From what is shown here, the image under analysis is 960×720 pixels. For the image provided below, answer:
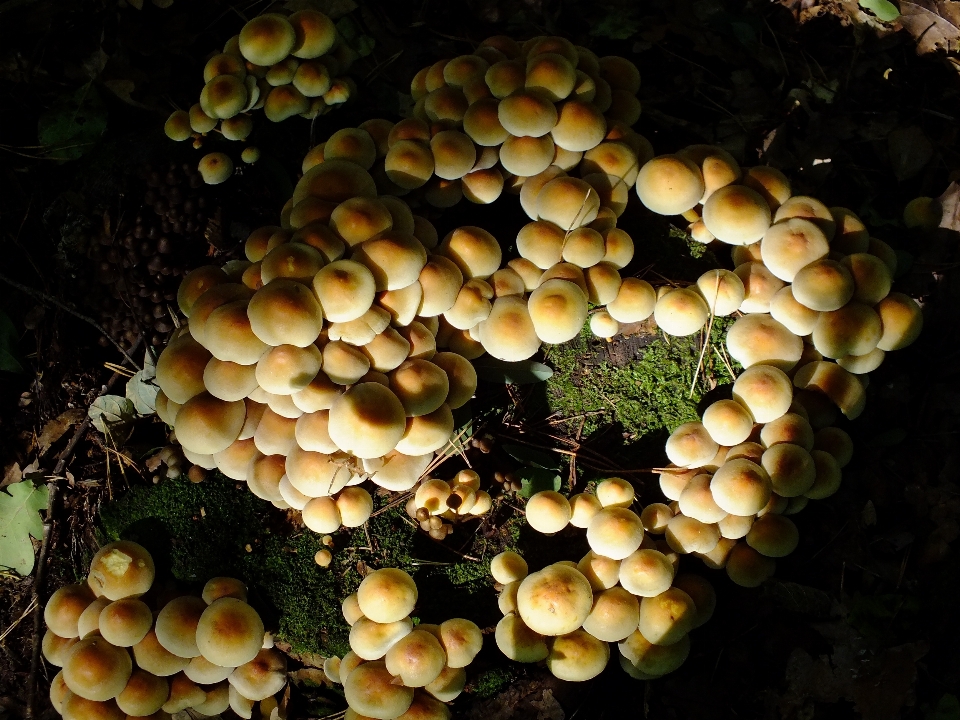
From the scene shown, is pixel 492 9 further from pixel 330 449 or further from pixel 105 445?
pixel 105 445

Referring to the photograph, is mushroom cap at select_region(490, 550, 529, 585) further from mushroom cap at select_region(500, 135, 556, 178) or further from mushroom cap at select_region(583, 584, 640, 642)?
mushroom cap at select_region(500, 135, 556, 178)

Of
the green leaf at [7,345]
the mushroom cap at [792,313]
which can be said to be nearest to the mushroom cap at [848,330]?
the mushroom cap at [792,313]

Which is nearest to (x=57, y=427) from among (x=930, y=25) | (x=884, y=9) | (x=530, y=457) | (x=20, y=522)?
(x=20, y=522)

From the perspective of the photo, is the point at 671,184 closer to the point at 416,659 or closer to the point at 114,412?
the point at 416,659

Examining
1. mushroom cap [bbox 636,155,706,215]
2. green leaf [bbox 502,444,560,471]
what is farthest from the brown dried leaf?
green leaf [bbox 502,444,560,471]

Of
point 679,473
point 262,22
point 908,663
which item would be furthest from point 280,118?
point 908,663

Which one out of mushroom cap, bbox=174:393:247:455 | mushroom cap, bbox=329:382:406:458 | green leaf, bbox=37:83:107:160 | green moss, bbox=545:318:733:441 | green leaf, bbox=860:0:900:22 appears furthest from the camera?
green leaf, bbox=860:0:900:22
